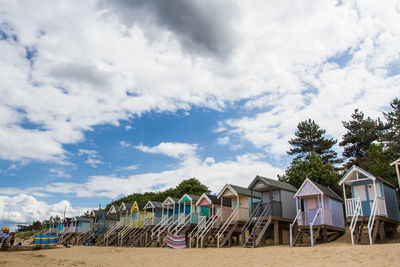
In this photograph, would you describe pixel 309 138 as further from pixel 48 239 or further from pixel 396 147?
pixel 48 239

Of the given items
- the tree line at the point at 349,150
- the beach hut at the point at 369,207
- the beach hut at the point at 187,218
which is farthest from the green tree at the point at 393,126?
the beach hut at the point at 187,218

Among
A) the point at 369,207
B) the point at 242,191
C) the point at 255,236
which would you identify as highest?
the point at 242,191

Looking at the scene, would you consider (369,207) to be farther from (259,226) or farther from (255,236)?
(255,236)

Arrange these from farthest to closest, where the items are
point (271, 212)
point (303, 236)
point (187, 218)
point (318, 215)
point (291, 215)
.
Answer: point (187, 218)
point (291, 215)
point (271, 212)
point (303, 236)
point (318, 215)

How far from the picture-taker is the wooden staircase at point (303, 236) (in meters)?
18.1

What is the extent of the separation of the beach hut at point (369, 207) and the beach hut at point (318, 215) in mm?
1576

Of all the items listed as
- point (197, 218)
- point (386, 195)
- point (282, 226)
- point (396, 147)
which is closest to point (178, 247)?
point (197, 218)

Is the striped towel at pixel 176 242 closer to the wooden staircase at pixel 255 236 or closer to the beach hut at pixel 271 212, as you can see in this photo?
the beach hut at pixel 271 212

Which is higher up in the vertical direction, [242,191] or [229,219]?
[242,191]

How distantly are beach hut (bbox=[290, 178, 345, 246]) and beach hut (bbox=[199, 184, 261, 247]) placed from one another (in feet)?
13.0

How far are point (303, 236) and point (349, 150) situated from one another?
66.9ft

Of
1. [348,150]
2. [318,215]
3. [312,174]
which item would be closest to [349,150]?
[348,150]

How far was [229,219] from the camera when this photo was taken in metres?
24.1

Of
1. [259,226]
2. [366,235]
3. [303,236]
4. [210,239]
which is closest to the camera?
[366,235]
